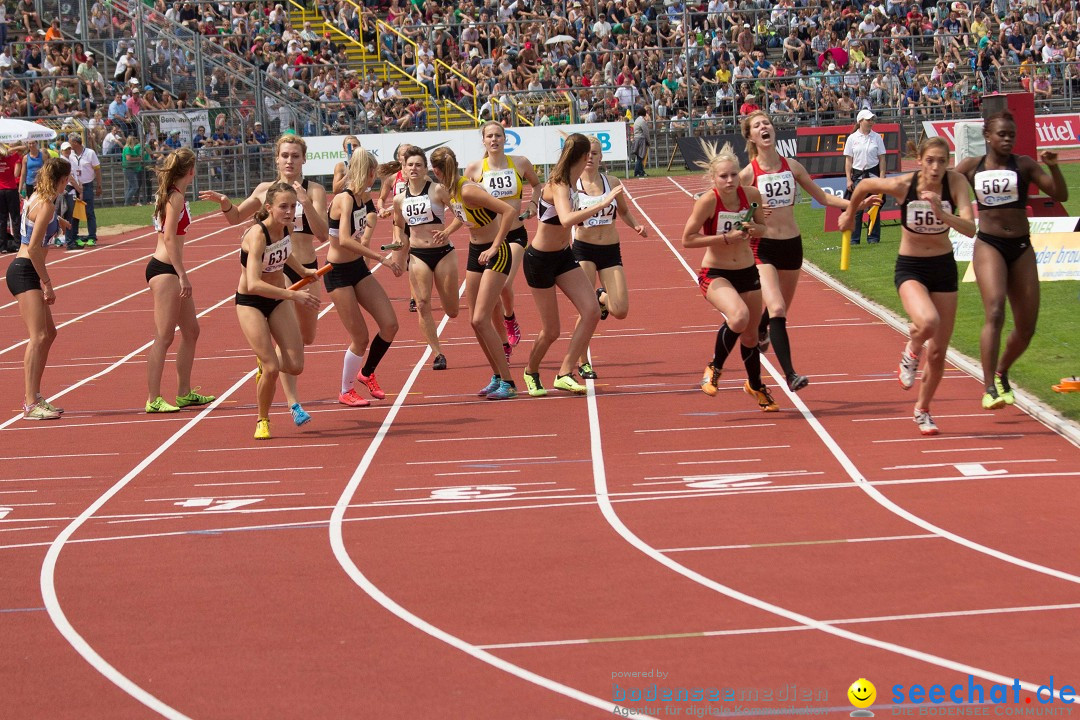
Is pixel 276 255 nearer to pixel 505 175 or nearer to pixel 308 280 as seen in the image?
pixel 308 280

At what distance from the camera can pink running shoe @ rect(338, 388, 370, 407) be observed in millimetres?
11633

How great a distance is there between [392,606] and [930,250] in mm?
4596

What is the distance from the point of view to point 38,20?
38562mm

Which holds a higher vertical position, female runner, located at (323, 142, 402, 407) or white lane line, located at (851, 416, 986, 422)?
female runner, located at (323, 142, 402, 407)

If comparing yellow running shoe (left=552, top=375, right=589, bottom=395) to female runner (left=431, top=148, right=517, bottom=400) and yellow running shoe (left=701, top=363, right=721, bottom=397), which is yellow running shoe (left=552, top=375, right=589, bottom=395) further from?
yellow running shoe (left=701, top=363, right=721, bottom=397)

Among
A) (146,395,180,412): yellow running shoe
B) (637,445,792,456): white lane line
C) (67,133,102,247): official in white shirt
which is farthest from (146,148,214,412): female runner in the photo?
(67,133,102,247): official in white shirt

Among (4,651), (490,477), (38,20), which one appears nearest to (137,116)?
(38,20)

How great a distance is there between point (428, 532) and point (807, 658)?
2.75m

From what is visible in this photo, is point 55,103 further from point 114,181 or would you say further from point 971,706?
point 971,706

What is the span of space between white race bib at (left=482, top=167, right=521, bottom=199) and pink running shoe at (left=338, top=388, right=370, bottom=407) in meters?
1.99

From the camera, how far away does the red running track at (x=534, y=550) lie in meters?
5.38

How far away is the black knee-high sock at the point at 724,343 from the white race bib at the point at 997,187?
1.86 metres

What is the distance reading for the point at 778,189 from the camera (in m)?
10.4

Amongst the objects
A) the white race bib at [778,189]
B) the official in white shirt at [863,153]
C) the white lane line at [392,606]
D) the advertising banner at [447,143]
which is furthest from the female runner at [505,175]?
the advertising banner at [447,143]
